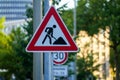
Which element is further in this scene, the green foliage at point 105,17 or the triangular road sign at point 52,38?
the green foliage at point 105,17

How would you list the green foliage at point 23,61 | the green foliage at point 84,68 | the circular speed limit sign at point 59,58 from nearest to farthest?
1. the circular speed limit sign at point 59,58
2. the green foliage at point 23,61
3. the green foliage at point 84,68

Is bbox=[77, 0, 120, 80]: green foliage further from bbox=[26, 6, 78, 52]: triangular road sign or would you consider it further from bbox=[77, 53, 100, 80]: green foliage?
bbox=[26, 6, 78, 52]: triangular road sign

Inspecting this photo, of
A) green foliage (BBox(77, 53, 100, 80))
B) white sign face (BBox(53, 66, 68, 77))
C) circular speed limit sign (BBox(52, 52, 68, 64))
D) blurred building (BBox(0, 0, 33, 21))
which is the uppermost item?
blurred building (BBox(0, 0, 33, 21))

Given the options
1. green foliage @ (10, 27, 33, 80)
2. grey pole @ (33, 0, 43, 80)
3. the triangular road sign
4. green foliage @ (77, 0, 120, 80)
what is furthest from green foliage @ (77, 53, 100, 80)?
the triangular road sign

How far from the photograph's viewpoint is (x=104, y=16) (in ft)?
145

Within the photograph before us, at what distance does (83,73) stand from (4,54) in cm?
1849

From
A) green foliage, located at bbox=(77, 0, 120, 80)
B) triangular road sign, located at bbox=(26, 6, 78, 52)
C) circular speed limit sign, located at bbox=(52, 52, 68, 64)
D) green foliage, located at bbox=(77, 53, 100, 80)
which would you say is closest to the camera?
triangular road sign, located at bbox=(26, 6, 78, 52)

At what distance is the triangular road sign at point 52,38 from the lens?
865cm

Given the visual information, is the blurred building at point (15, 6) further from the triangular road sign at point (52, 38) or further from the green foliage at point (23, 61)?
the triangular road sign at point (52, 38)

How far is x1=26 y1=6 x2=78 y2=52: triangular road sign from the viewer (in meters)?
8.65

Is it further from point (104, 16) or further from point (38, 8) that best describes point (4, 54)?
point (38, 8)

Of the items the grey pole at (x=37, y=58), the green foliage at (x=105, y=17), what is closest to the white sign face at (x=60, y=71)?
the grey pole at (x=37, y=58)

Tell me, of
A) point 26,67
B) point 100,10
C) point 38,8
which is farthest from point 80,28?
point 38,8

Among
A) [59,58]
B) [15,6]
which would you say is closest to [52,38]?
[59,58]
